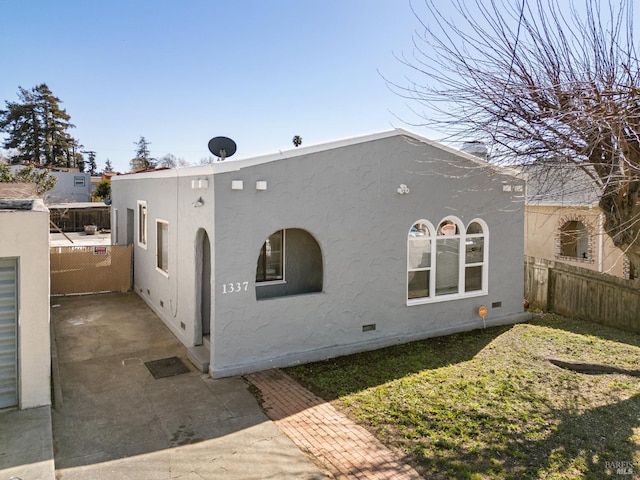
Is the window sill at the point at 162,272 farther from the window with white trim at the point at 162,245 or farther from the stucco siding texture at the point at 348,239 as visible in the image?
the stucco siding texture at the point at 348,239

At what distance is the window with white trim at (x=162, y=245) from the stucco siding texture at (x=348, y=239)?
4219mm

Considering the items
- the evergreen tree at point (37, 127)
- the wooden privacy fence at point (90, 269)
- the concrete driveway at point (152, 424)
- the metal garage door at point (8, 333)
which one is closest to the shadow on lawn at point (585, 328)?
the concrete driveway at point (152, 424)

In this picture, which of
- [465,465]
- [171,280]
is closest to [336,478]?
[465,465]

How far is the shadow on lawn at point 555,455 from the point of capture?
5.45m

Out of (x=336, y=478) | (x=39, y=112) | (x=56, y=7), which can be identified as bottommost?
(x=336, y=478)

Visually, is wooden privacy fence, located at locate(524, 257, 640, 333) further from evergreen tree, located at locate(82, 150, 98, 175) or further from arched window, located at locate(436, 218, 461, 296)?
evergreen tree, located at locate(82, 150, 98, 175)

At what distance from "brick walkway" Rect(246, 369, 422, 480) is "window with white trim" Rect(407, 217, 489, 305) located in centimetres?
417

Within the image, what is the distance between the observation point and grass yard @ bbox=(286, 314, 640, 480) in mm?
5723

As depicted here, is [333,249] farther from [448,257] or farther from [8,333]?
[8,333]

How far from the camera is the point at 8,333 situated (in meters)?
6.80

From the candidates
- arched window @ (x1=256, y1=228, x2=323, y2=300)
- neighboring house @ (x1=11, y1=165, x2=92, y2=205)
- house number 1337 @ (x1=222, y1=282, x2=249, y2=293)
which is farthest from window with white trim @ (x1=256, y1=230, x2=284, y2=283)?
neighboring house @ (x1=11, y1=165, x2=92, y2=205)

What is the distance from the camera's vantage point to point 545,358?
9.55 meters

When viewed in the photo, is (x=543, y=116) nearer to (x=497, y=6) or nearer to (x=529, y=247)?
(x=497, y=6)

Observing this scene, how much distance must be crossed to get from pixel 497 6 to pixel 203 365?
8460 mm
